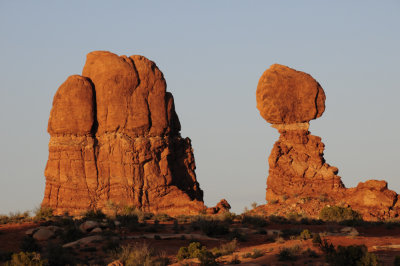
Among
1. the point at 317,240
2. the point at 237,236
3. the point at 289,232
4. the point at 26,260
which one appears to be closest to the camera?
the point at 26,260

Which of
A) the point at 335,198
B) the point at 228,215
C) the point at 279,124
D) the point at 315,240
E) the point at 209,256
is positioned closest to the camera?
the point at 209,256

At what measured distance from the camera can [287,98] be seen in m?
58.8

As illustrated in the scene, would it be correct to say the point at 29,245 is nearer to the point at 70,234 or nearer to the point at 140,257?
the point at 70,234

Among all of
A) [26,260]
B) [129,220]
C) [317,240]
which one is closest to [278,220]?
[129,220]

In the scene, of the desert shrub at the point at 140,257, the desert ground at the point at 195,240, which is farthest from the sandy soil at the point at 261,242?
the desert shrub at the point at 140,257

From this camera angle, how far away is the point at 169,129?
57.8 meters

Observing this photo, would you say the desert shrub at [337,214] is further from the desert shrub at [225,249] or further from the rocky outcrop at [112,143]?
the desert shrub at [225,249]

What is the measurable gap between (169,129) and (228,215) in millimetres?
13987

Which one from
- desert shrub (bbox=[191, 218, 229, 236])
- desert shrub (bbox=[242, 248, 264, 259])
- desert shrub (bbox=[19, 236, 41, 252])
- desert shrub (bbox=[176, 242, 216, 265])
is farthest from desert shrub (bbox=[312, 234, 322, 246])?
desert shrub (bbox=[19, 236, 41, 252])

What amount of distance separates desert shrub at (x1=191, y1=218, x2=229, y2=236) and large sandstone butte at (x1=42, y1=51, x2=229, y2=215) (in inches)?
561

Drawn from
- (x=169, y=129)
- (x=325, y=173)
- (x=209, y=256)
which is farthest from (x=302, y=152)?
(x=209, y=256)

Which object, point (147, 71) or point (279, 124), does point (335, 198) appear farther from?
point (147, 71)

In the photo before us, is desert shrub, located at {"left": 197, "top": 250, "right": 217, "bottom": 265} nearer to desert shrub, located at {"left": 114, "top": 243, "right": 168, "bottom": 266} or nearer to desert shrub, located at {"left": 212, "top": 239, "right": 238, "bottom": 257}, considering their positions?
desert shrub, located at {"left": 114, "top": 243, "right": 168, "bottom": 266}

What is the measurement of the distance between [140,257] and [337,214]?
21667 mm
